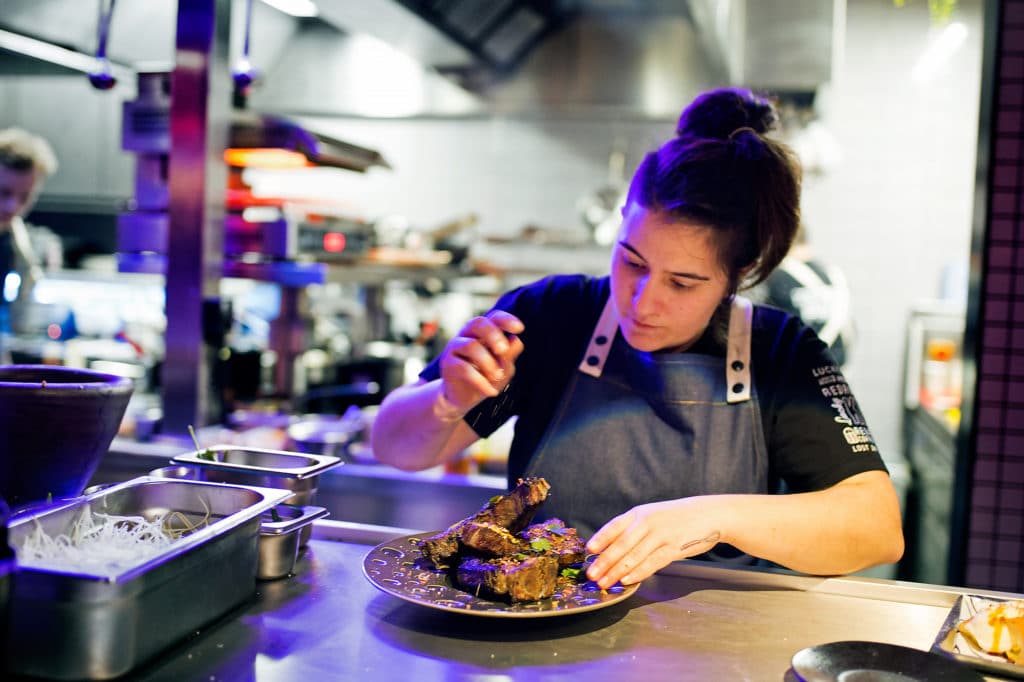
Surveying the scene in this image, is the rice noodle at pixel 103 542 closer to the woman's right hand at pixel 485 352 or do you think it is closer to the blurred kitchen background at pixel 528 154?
the woman's right hand at pixel 485 352

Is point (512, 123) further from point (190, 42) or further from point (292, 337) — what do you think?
point (190, 42)

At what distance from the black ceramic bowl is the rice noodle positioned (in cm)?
11

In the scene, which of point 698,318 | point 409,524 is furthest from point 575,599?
point 409,524

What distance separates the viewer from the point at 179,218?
8.59 ft

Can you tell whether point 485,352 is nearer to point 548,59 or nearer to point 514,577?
point 514,577

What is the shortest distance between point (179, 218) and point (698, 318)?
Answer: 5.28 ft

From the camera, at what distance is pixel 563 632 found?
3.89 feet

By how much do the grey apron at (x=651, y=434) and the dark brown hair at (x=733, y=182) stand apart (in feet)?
0.58

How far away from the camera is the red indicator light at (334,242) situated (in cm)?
319

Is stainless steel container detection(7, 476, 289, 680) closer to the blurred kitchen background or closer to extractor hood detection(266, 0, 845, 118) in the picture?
the blurred kitchen background

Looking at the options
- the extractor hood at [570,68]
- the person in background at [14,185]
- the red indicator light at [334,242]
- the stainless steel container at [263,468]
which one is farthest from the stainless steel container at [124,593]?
the extractor hood at [570,68]

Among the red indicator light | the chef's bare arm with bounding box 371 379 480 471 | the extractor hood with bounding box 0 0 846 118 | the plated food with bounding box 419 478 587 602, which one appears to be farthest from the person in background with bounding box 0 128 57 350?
the plated food with bounding box 419 478 587 602

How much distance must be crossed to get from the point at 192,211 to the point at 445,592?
177cm

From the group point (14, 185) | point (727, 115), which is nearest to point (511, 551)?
A: point (727, 115)
